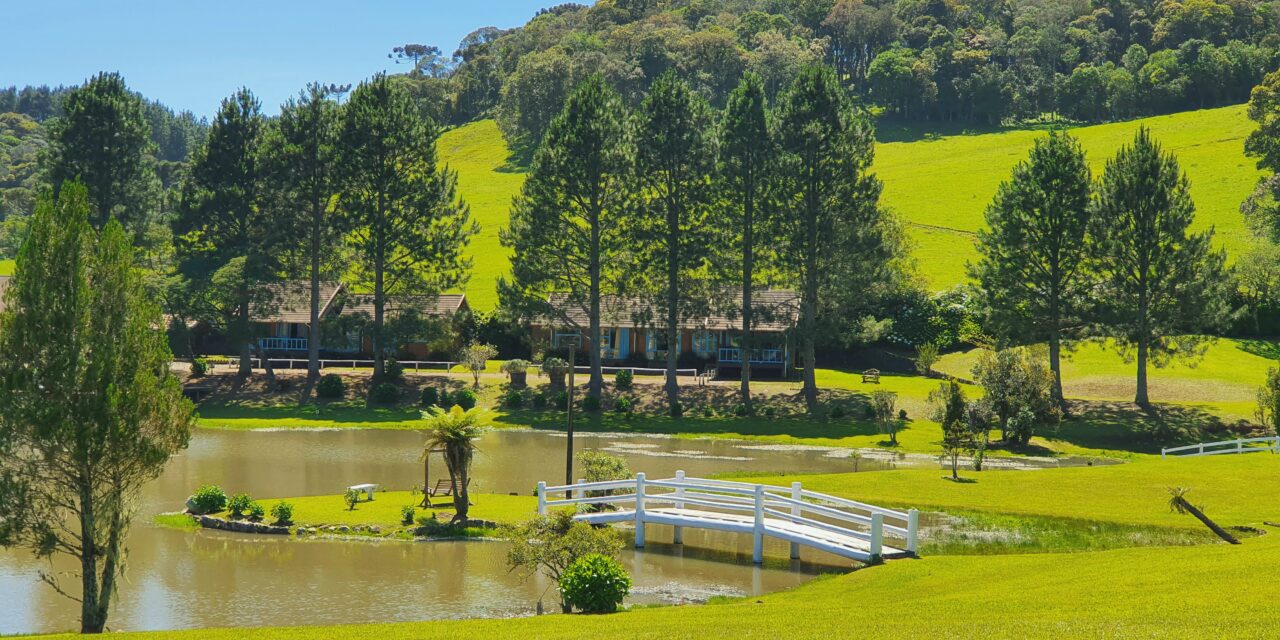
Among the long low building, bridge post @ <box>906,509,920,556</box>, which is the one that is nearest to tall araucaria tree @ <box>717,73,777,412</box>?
the long low building

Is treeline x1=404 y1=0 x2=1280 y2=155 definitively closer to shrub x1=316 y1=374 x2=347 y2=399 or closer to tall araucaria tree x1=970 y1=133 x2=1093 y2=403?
tall araucaria tree x1=970 y1=133 x2=1093 y2=403

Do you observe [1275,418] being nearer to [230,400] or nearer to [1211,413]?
[1211,413]

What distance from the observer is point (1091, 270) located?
215ft

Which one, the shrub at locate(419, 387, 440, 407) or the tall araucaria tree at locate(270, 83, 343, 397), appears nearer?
the shrub at locate(419, 387, 440, 407)

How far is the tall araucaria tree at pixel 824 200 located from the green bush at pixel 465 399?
18778 millimetres

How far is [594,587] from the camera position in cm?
2442

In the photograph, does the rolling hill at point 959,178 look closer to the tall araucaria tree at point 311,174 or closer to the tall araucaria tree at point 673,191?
the tall araucaria tree at point 311,174

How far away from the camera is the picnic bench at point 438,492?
37.8 meters

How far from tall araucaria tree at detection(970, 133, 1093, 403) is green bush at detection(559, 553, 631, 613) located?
4542 centimetres

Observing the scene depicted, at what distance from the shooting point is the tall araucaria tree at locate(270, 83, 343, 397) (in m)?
73.1

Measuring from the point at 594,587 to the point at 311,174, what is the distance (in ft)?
179

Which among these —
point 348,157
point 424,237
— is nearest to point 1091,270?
point 424,237

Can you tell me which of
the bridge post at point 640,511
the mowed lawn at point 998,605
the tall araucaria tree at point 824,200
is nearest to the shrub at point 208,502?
the bridge post at point 640,511

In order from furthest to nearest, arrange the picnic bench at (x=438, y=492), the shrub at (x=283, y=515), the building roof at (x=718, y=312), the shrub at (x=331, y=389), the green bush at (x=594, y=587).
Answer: the building roof at (x=718, y=312), the shrub at (x=331, y=389), the picnic bench at (x=438, y=492), the shrub at (x=283, y=515), the green bush at (x=594, y=587)
